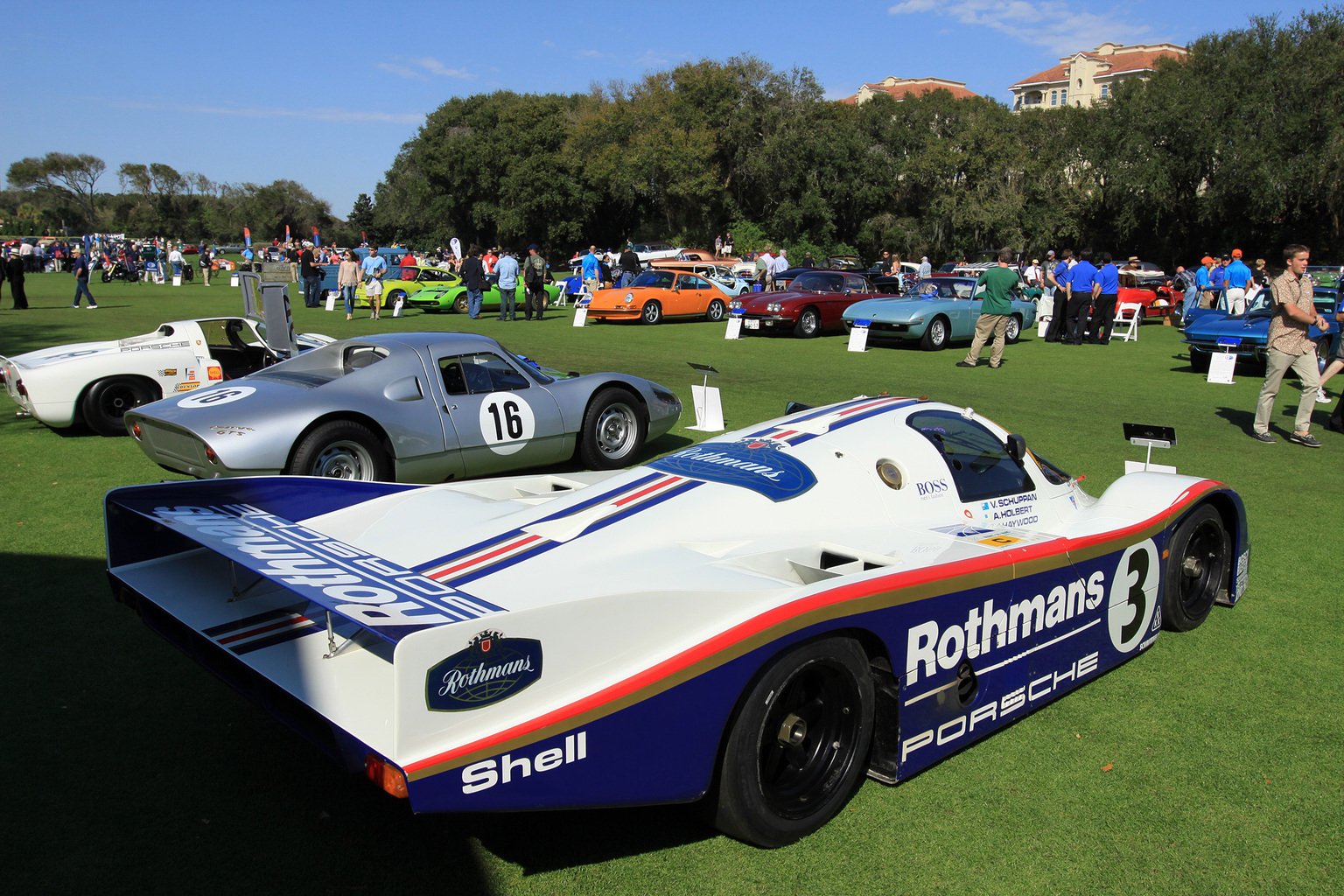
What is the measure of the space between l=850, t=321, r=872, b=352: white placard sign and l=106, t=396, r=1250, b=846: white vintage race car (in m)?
12.9

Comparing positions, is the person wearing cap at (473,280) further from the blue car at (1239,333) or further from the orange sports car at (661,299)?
the blue car at (1239,333)

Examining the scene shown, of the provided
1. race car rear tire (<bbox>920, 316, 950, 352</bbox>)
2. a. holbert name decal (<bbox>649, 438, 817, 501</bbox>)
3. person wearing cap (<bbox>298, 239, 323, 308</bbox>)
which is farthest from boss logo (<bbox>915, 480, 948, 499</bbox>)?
person wearing cap (<bbox>298, 239, 323, 308</bbox>)

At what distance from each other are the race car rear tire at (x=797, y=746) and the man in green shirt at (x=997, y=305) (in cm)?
1303

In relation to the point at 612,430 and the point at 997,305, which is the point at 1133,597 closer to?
the point at 612,430

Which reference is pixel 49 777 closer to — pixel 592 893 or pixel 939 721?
pixel 592 893

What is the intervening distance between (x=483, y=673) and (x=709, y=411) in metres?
7.87

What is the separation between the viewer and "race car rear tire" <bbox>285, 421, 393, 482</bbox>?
6.88 metres

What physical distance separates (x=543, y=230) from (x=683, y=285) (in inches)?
1392

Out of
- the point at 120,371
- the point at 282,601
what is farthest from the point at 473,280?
the point at 282,601

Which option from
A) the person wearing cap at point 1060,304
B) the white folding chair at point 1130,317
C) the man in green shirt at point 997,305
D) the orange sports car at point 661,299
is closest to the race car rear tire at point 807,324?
the orange sports car at point 661,299

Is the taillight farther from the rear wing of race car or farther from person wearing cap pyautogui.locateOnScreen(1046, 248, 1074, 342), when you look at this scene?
person wearing cap pyautogui.locateOnScreen(1046, 248, 1074, 342)

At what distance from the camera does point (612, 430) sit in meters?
8.70

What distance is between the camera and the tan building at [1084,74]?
383 ft

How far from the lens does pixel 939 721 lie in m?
3.63
